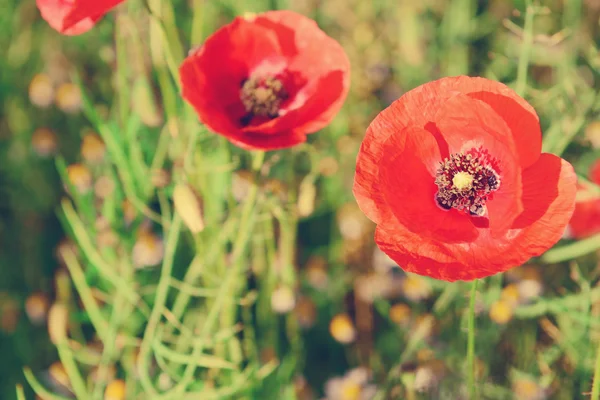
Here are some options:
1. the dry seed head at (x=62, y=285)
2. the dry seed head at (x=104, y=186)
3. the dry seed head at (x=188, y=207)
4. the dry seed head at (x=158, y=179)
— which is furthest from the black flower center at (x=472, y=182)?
the dry seed head at (x=62, y=285)

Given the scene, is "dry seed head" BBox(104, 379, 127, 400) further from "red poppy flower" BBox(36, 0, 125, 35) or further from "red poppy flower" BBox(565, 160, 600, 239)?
"red poppy flower" BBox(565, 160, 600, 239)

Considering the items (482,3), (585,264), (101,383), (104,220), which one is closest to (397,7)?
(482,3)

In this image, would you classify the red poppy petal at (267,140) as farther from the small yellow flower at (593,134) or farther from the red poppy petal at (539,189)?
the small yellow flower at (593,134)

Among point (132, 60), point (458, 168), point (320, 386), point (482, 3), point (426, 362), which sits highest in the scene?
point (458, 168)

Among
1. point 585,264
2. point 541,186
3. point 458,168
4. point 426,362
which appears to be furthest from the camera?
A: point 585,264

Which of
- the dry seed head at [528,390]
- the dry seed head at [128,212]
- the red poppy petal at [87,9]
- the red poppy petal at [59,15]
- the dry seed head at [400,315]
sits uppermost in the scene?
the red poppy petal at [87,9]

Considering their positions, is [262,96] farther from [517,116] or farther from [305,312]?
[305,312]

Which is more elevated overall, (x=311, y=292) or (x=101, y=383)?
(x=101, y=383)

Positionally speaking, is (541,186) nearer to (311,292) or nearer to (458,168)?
(458,168)

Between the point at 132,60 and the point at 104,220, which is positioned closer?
the point at 104,220
